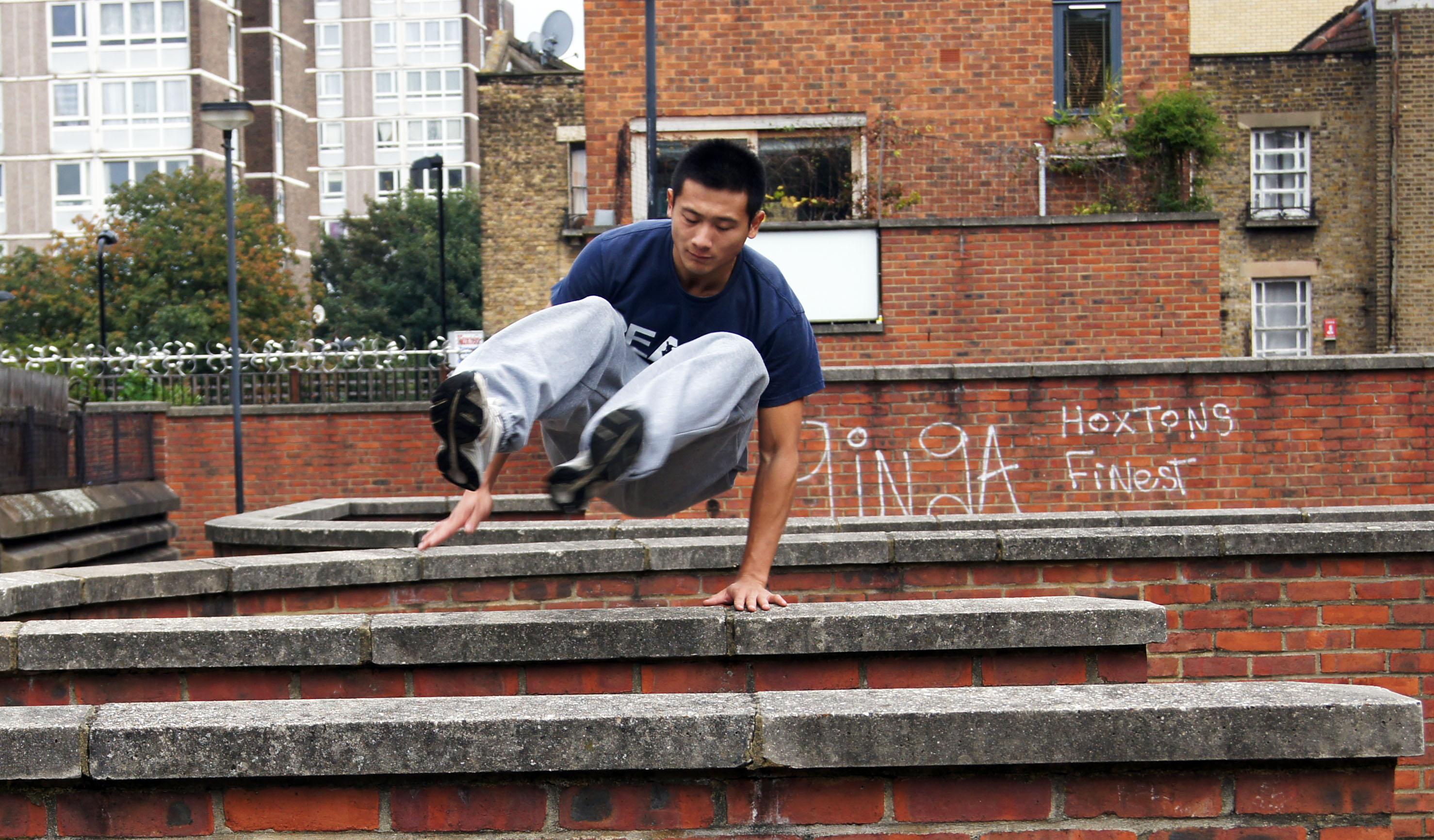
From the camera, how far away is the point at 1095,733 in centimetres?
254

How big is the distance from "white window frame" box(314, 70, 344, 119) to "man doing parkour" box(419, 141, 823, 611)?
273 feet

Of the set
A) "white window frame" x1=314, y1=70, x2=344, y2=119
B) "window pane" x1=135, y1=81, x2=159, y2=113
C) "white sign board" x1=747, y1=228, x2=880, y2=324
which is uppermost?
"white window frame" x1=314, y1=70, x2=344, y2=119

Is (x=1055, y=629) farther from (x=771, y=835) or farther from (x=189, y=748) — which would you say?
(x=189, y=748)

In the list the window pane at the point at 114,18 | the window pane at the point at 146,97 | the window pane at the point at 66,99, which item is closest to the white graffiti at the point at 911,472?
the window pane at the point at 146,97

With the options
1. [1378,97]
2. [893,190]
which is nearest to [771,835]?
[893,190]

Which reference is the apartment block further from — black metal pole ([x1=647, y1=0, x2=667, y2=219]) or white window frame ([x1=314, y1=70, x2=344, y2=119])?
black metal pole ([x1=647, y1=0, x2=667, y2=219])

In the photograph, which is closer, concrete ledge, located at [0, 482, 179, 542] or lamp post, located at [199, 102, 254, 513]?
concrete ledge, located at [0, 482, 179, 542]

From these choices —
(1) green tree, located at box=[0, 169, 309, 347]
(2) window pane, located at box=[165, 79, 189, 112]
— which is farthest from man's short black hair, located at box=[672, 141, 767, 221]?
(2) window pane, located at box=[165, 79, 189, 112]

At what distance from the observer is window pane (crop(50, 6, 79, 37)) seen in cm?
5806

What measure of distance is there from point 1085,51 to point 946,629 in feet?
51.7

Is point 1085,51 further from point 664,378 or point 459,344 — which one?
point 664,378

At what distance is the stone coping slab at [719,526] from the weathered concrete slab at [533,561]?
2.43ft

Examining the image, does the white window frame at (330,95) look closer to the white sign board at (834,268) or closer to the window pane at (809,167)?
the window pane at (809,167)

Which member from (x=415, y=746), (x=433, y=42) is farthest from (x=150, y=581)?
(x=433, y=42)
